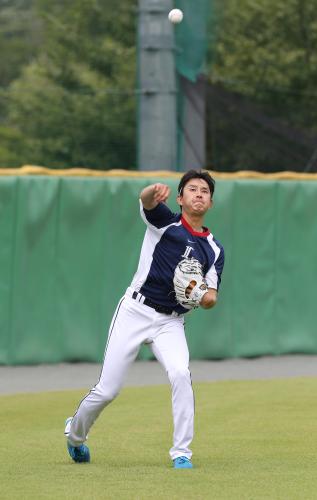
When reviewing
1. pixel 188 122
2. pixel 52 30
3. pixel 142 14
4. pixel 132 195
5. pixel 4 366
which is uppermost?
pixel 52 30

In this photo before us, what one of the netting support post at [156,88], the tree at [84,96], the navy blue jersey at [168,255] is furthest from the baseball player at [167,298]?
the tree at [84,96]

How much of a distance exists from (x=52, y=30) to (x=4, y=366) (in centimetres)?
1866

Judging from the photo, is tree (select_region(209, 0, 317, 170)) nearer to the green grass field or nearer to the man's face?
the green grass field

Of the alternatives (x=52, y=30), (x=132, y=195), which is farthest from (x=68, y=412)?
(x=52, y=30)

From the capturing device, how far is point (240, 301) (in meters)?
12.6

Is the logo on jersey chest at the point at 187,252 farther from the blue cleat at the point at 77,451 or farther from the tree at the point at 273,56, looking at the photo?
the tree at the point at 273,56

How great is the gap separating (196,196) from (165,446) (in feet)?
5.83

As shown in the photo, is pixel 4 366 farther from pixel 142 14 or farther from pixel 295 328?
pixel 142 14

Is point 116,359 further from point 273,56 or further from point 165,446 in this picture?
point 273,56

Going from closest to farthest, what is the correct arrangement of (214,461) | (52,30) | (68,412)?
(214,461) → (68,412) → (52,30)

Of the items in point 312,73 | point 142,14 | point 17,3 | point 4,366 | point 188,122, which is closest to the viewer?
point 4,366

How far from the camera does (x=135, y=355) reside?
20.9 ft

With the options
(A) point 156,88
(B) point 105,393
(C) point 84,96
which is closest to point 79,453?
(B) point 105,393

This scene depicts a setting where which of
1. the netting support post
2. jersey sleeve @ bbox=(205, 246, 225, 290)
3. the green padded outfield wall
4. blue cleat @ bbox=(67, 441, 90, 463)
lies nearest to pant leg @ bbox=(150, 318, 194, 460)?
jersey sleeve @ bbox=(205, 246, 225, 290)
